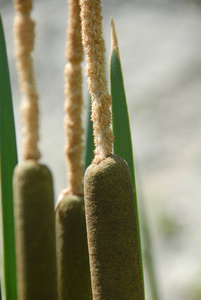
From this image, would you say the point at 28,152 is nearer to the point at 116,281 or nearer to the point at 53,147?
the point at 116,281

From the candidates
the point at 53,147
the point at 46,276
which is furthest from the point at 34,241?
the point at 53,147

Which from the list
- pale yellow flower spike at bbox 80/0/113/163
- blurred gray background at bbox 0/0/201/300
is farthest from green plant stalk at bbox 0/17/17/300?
blurred gray background at bbox 0/0/201/300

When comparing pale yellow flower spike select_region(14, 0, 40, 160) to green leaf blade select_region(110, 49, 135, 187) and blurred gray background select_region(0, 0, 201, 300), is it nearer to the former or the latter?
green leaf blade select_region(110, 49, 135, 187)

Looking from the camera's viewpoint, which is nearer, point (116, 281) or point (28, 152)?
point (116, 281)

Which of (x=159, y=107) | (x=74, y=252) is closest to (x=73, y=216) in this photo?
(x=74, y=252)

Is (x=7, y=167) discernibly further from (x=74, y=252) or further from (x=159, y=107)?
(x=159, y=107)
